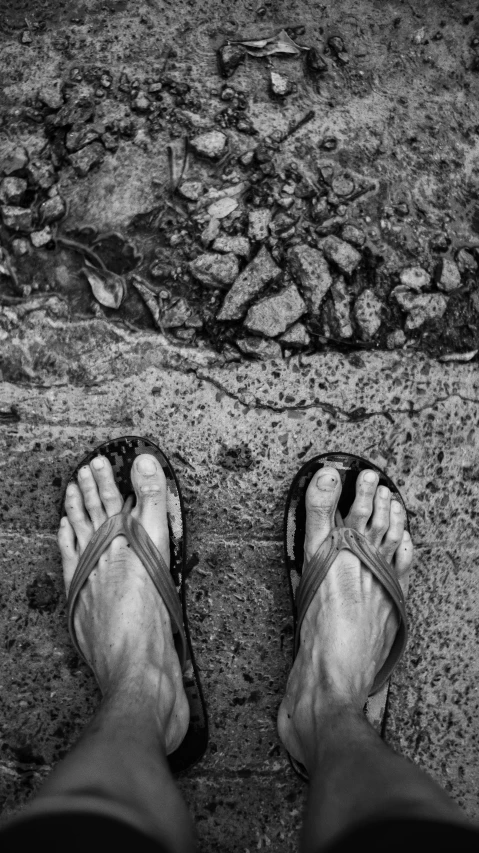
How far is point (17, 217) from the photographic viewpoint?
1312 millimetres

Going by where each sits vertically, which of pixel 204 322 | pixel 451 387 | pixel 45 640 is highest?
pixel 204 322

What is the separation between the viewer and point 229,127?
135 centimetres

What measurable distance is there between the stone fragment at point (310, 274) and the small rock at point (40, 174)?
0.57 m

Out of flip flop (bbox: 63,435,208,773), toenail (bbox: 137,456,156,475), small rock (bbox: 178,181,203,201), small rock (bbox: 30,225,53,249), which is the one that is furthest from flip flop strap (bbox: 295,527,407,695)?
small rock (bbox: 30,225,53,249)

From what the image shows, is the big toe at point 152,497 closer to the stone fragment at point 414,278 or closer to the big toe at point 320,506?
the big toe at point 320,506

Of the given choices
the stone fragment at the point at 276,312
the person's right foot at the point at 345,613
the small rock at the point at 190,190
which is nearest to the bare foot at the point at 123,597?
the person's right foot at the point at 345,613

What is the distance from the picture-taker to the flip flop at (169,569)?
52.7 inches

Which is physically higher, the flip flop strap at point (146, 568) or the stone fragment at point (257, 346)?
the stone fragment at point (257, 346)

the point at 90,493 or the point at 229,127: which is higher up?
the point at 229,127

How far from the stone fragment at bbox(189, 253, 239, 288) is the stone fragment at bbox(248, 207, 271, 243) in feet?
0.22

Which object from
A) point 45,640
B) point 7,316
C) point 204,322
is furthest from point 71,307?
point 45,640

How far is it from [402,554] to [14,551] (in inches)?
35.9

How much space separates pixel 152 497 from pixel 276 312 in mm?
510

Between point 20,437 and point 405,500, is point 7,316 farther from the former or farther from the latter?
point 405,500
